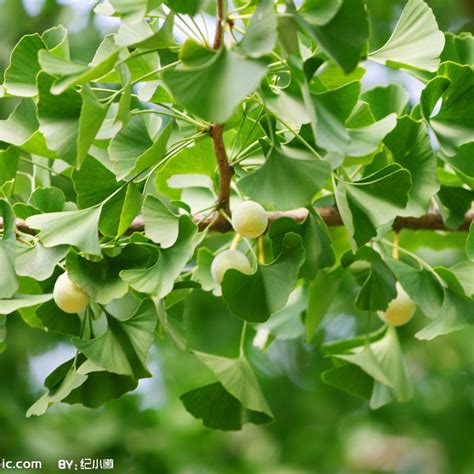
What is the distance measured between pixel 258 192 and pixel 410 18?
0.27 meters

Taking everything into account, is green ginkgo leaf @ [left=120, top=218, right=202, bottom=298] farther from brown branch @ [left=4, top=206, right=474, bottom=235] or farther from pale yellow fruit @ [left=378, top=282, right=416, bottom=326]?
pale yellow fruit @ [left=378, top=282, right=416, bottom=326]

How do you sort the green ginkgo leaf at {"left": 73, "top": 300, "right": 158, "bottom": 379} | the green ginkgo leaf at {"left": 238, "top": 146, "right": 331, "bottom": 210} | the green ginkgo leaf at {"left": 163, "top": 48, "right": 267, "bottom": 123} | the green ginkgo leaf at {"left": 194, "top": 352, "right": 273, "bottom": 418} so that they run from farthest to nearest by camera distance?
the green ginkgo leaf at {"left": 194, "top": 352, "right": 273, "bottom": 418} < the green ginkgo leaf at {"left": 73, "top": 300, "right": 158, "bottom": 379} < the green ginkgo leaf at {"left": 238, "top": 146, "right": 331, "bottom": 210} < the green ginkgo leaf at {"left": 163, "top": 48, "right": 267, "bottom": 123}

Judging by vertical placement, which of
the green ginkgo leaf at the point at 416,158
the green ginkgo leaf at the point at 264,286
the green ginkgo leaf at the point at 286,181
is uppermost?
the green ginkgo leaf at the point at 286,181

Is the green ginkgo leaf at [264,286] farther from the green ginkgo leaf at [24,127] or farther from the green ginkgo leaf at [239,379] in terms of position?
the green ginkgo leaf at [24,127]

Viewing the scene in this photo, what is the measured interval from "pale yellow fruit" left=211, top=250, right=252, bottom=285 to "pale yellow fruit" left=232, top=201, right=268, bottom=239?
42mm

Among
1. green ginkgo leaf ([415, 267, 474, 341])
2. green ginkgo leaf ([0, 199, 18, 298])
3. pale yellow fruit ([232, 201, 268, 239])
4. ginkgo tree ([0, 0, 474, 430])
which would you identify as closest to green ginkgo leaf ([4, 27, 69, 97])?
ginkgo tree ([0, 0, 474, 430])

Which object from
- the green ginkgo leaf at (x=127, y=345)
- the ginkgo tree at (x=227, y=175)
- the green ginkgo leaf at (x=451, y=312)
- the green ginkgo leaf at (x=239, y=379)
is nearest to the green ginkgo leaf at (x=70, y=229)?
the ginkgo tree at (x=227, y=175)

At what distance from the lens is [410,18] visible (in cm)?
90

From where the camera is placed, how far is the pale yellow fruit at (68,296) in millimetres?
872

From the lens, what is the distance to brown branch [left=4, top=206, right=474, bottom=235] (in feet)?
3.16

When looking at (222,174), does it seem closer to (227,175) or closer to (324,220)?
(227,175)

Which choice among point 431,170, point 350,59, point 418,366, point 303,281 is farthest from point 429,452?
point 350,59

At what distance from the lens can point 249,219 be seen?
879 millimetres

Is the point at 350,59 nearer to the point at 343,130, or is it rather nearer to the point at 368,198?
the point at 343,130
